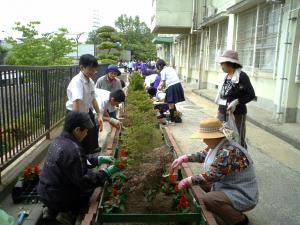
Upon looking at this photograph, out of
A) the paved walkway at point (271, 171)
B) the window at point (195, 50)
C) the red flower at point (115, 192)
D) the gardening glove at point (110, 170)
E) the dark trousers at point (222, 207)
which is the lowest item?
the paved walkway at point (271, 171)

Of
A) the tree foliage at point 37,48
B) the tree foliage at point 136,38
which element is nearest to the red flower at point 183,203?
the tree foliage at point 37,48

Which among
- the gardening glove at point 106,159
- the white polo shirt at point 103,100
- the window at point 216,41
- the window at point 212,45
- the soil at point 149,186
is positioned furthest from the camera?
the window at point 212,45

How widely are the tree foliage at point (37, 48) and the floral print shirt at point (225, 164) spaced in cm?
1177

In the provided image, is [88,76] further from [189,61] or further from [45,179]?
[189,61]

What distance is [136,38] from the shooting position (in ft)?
183

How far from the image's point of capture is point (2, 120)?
13.0 ft

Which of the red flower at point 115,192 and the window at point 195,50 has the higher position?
the window at point 195,50

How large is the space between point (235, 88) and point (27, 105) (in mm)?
2899

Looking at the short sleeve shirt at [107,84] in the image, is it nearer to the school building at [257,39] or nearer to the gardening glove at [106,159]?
the gardening glove at [106,159]

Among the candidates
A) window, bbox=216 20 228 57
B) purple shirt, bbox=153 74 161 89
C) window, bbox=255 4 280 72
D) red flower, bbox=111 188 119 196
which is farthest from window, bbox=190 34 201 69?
red flower, bbox=111 188 119 196

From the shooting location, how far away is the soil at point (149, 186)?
3.05 meters

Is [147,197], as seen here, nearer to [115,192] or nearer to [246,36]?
[115,192]

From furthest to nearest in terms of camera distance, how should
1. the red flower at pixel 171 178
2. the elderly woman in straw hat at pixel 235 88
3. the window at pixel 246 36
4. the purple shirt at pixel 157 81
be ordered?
1. the window at pixel 246 36
2. the purple shirt at pixel 157 81
3. the elderly woman in straw hat at pixel 235 88
4. the red flower at pixel 171 178

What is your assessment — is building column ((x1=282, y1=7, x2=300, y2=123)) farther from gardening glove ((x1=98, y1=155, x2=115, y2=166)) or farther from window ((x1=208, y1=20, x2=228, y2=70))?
window ((x1=208, y1=20, x2=228, y2=70))
